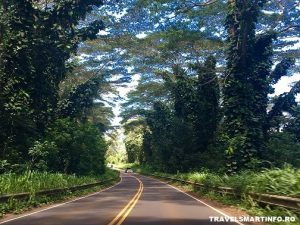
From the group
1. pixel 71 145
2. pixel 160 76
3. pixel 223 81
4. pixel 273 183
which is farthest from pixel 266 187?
pixel 160 76

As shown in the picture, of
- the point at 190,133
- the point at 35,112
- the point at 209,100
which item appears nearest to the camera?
the point at 35,112

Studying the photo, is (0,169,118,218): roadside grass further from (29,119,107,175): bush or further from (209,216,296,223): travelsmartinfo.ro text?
(209,216,296,223): travelsmartinfo.ro text

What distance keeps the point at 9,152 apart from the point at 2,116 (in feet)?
7.42

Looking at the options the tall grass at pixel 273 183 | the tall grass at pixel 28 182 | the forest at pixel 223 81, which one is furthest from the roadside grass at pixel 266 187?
the tall grass at pixel 28 182

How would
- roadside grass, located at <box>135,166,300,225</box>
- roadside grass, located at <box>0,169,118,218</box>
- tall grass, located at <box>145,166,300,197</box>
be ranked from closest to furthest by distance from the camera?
roadside grass, located at <box>135,166,300,225</box> < tall grass, located at <box>145,166,300,197</box> < roadside grass, located at <box>0,169,118,218</box>

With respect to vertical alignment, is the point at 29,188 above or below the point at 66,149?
below

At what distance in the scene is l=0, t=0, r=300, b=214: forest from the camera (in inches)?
995

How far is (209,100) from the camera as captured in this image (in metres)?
41.1

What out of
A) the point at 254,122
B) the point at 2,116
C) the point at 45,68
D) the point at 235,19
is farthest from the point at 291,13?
the point at 2,116

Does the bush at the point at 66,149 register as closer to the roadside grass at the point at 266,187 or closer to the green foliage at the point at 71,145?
the green foliage at the point at 71,145

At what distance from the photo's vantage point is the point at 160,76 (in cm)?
5044

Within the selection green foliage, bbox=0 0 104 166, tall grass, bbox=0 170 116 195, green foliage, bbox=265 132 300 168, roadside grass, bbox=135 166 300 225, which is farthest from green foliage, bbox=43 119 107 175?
green foliage, bbox=265 132 300 168

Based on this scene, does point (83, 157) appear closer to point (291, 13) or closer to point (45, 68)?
point (45, 68)

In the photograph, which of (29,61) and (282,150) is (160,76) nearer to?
(282,150)
